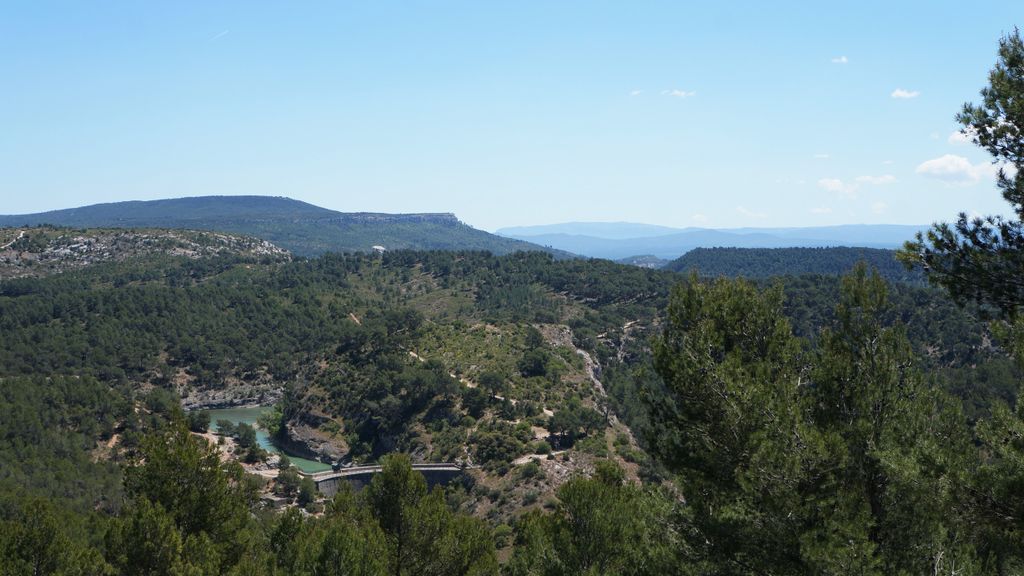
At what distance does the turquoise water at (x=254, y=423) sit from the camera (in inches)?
3007

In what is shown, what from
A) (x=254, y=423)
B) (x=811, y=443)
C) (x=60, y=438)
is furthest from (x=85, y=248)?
(x=811, y=443)

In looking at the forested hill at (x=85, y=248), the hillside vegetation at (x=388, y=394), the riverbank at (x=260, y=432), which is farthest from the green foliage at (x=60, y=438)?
the forested hill at (x=85, y=248)

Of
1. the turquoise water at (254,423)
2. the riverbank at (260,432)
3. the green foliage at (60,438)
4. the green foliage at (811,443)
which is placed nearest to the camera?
the green foliage at (811,443)

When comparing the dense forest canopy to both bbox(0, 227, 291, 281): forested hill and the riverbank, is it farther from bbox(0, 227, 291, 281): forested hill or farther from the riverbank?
bbox(0, 227, 291, 281): forested hill

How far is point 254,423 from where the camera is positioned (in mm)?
95875

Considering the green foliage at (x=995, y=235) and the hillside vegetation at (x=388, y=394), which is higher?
the green foliage at (x=995, y=235)

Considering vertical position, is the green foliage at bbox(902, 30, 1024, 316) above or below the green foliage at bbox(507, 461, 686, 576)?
above

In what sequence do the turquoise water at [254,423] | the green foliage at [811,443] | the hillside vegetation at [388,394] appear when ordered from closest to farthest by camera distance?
the green foliage at [811,443]
the hillside vegetation at [388,394]
the turquoise water at [254,423]

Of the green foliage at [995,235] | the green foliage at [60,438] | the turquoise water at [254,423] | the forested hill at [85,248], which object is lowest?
the turquoise water at [254,423]

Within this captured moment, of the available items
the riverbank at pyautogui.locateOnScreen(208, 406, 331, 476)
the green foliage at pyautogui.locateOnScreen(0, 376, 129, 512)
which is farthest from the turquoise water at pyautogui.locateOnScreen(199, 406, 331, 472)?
the green foliage at pyautogui.locateOnScreen(0, 376, 129, 512)

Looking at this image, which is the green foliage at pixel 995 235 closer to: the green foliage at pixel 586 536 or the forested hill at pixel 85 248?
the green foliage at pixel 586 536

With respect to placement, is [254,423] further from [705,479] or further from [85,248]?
[85,248]

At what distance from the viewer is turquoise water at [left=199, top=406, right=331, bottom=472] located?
7638cm

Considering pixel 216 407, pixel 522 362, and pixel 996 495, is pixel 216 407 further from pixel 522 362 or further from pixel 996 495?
pixel 996 495
